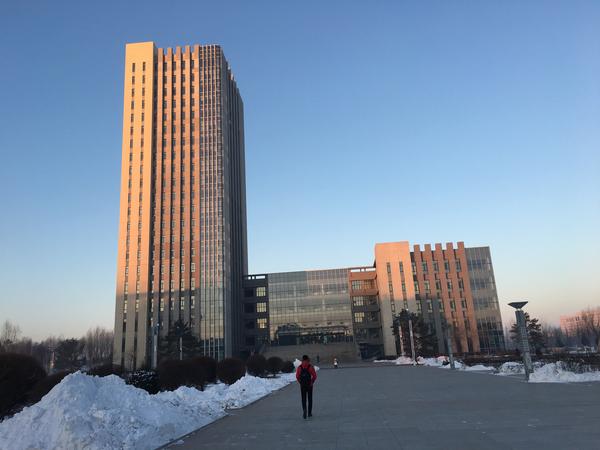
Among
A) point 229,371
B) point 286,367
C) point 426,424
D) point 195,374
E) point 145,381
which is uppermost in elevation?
point 145,381

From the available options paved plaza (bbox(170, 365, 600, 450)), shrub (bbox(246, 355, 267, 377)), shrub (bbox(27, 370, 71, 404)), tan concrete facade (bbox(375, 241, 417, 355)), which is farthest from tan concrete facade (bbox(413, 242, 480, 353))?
shrub (bbox(27, 370, 71, 404))

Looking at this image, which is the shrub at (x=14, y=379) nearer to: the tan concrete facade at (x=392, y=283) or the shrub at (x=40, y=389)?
the shrub at (x=40, y=389)

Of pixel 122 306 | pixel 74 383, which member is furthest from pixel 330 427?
pixel 122 306

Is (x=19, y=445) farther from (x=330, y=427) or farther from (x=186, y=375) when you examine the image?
(x=186, y=375)

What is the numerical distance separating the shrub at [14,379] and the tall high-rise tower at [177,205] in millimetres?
70998

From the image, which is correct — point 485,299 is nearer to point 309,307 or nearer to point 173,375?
point 309,307

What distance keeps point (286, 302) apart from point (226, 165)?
3606 centimetres

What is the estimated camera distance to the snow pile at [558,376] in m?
19.5

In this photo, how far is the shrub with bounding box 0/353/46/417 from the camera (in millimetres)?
12617

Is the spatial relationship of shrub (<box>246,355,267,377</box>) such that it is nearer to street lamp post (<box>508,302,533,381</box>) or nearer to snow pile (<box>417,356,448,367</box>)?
street lamp post (<box>508,302,533,381</box>)

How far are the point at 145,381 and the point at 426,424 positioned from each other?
12.4 m

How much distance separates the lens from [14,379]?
1288 cm

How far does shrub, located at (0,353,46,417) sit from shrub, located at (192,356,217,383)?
10.00m

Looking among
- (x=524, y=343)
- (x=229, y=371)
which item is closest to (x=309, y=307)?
(x=229, y=371)
